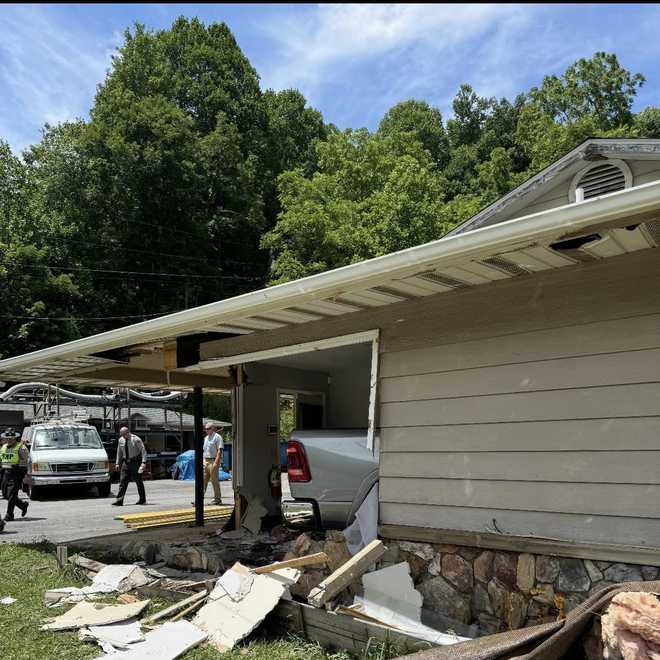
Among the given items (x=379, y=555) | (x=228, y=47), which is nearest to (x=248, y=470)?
(x=379, y=555)

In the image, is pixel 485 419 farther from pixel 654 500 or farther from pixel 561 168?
pixel 561 168

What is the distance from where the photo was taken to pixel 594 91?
35750 millimetres

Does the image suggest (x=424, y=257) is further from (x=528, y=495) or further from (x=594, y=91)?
(x=594, y=91)

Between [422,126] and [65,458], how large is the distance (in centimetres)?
3190

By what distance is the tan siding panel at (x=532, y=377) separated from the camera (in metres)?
3.94

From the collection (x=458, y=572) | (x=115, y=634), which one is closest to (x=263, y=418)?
(x=115, y=634)

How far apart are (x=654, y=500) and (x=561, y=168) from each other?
540cm

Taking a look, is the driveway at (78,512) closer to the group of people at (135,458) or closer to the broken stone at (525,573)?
the group of people at (135,458)

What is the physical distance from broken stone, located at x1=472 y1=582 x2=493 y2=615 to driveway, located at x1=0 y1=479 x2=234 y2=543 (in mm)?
6875

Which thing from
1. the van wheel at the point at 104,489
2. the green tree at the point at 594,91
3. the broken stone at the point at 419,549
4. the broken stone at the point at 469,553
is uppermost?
the green tree at the point at 594,91

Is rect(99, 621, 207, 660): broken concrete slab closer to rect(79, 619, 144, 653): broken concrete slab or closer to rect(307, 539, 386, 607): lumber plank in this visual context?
rect(79, 619, 144, 653): broken concrete slab

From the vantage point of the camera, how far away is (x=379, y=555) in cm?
482

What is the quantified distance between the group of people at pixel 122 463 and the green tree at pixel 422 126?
30.7 meters

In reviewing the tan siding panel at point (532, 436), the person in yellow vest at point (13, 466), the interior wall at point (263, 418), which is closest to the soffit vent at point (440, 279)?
the tan siding panel at point (532, 436)
